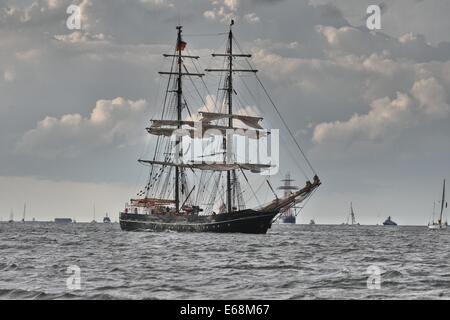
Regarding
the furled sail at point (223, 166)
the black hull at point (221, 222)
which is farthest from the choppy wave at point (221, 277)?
the furled sail at point (223, 166)

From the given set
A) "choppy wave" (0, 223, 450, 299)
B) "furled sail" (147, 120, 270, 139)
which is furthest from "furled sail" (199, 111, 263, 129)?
"choppy wave" (0, 223, 450, 299)

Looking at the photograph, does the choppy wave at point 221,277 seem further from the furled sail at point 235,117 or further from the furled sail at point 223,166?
the furled sail at point 235,117

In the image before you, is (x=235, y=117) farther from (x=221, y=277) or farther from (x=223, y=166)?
(x=221, y=277)

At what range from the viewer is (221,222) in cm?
9450

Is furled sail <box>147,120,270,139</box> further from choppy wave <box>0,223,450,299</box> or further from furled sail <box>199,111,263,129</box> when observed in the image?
choppy wave <box>0,223,450,299</box>

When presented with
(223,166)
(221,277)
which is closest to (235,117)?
(223,166)

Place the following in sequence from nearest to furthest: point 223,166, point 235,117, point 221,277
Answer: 1. point 221,277
2. point 223,166
3. point 235,117

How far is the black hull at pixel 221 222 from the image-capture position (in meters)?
93.6

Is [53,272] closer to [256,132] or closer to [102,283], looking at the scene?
[102,283]

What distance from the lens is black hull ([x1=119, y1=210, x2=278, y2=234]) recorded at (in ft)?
307
